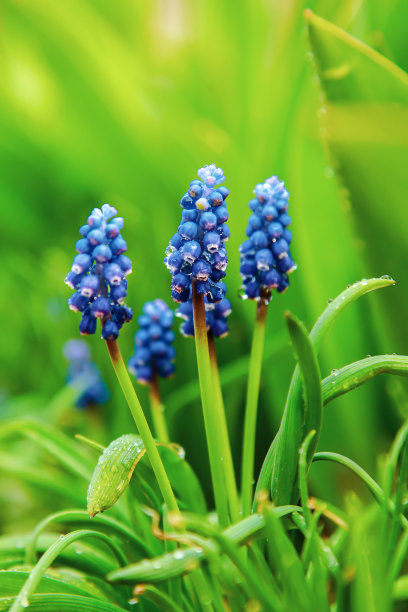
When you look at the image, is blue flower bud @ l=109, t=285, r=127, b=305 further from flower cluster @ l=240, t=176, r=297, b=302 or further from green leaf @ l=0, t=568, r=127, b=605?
green leaf @ l=0, t=568, r=127, b=605

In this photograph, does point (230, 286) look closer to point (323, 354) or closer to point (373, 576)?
point (323, 354)

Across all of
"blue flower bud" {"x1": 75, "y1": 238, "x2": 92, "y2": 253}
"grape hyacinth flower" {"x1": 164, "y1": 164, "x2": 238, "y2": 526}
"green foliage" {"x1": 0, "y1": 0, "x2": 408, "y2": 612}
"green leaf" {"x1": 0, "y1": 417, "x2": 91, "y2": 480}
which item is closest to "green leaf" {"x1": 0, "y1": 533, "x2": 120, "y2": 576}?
"green foliage" {"x1": 0, "y1": 0, "x2": 408, "y2": 612}

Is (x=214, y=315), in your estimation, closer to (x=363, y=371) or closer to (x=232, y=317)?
(x=363, y=371)

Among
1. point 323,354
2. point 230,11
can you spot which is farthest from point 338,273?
point 230,11

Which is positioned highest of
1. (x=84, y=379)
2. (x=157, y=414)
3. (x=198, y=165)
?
(x=198, y=165)

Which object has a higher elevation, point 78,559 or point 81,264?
point 81,264

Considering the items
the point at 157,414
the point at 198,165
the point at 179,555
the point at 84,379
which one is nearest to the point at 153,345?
the point at 157,414
